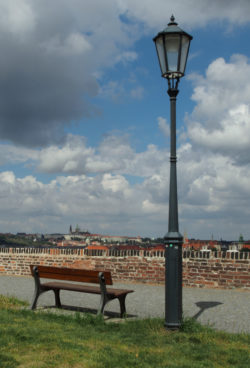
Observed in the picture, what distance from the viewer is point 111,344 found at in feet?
18.0

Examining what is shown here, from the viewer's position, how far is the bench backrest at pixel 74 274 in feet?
24.8

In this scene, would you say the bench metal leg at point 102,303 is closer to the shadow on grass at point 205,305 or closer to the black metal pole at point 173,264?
the black metal pole at point 173,264

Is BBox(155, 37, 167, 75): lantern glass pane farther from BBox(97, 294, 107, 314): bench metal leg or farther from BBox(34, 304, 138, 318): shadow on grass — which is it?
BBox(34, 304, 138, 318): shadow on grass

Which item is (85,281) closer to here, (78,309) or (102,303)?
(102,303)

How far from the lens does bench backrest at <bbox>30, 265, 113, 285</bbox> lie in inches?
298

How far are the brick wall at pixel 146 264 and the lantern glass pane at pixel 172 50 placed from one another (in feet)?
20.3

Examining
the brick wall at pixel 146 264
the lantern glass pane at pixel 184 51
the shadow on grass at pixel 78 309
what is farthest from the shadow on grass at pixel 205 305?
the lantern glass pane at pixel 184 51

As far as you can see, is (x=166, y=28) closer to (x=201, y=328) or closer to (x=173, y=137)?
(x=173, y=137)

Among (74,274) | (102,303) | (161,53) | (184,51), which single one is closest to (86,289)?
(74,274)

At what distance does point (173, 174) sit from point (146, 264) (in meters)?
6.57

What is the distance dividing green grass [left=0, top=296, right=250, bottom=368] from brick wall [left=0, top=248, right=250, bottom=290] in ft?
17.7

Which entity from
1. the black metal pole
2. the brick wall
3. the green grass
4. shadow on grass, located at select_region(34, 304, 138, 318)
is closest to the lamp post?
the black metal pole

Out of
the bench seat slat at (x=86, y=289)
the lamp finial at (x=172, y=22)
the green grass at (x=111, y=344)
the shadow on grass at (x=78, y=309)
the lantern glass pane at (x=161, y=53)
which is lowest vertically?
the shadow on grass at (x=78, y=309)

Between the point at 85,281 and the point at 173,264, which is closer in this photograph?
the point at 173,264
